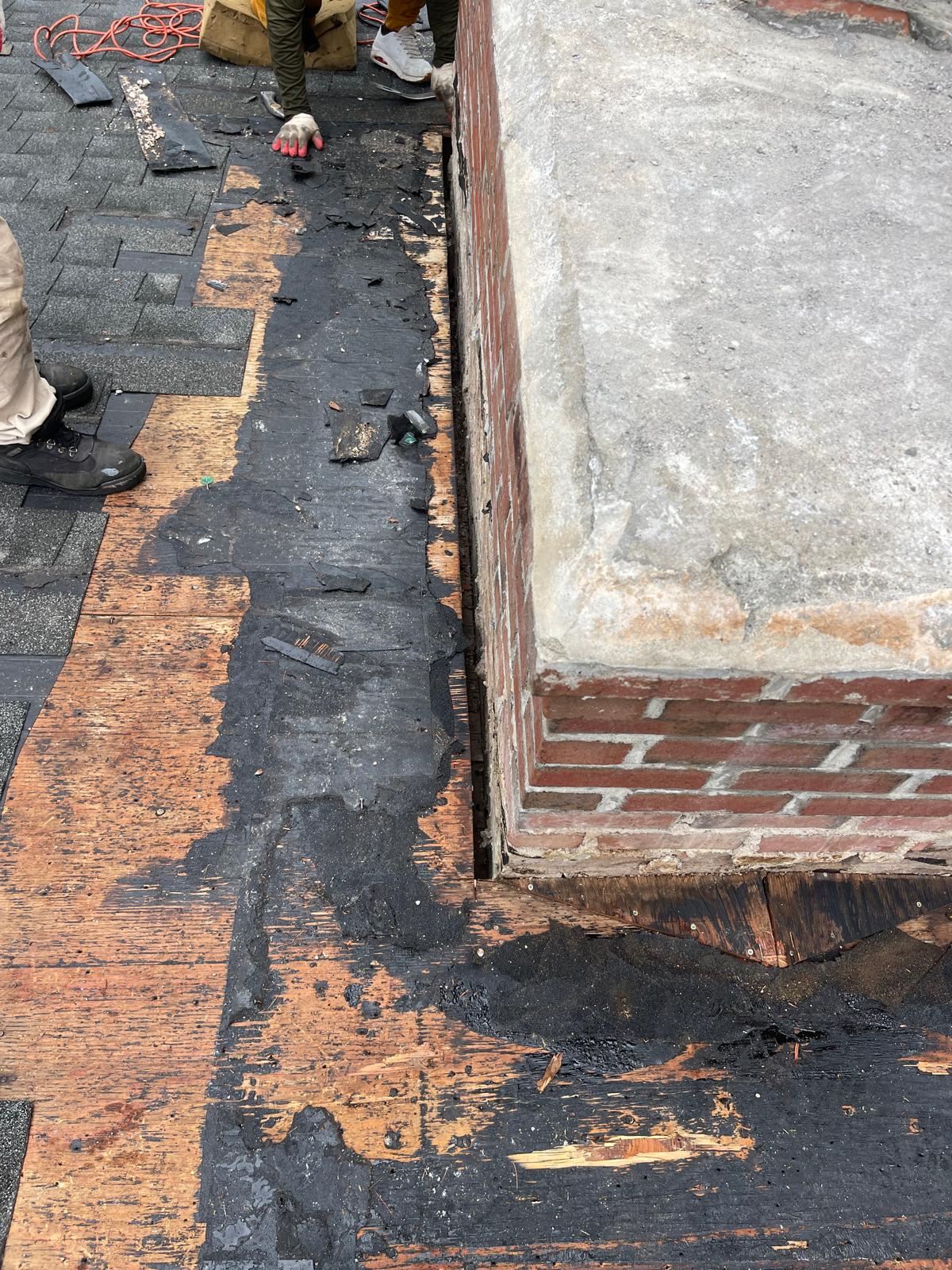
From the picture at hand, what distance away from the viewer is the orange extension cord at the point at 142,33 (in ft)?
14.4

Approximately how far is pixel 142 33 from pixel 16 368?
10.6 ft

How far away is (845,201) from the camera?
65.2 inches

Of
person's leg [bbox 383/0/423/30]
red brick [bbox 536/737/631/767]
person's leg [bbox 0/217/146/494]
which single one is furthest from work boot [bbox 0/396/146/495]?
person's leg [bbox 383/0/423/30]

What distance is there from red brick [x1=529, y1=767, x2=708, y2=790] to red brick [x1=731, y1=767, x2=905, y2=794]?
0.09 meters

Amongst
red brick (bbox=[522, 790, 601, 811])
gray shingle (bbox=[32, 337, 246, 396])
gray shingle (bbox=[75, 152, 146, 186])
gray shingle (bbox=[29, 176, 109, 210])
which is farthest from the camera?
gray shingle (bbox=[75, 152, 146, 186])

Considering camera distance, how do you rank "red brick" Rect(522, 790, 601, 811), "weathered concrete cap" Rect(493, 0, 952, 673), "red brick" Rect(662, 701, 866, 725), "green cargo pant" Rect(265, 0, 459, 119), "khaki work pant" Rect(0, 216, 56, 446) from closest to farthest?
"weathered concrete cap" Rect(493, 0, 952, 673)
"red brick" Rect(662, 701, 866, 725)
"red brick" Rect(522, 790, 601, 811)
"khaki work pant" Rect(0, 216, 56, 446)
"green cargo pant" Rect(265, 0, 459, 119)

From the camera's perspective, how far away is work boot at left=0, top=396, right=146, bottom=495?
2.51 meters

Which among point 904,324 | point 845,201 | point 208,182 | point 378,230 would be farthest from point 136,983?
point 208,182

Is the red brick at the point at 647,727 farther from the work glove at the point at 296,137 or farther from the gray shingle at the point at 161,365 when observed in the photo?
the work glove at the point at 296,137

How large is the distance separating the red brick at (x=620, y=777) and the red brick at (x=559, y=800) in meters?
0.03

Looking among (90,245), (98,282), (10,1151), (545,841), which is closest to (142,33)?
(90,245)

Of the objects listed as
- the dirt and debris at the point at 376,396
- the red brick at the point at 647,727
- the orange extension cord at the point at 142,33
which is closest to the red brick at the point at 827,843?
the red brick at the point at 647,727

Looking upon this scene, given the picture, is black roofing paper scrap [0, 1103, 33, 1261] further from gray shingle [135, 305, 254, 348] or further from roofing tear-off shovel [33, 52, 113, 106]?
roofing tear-off shovel [33, 52, 113, 106]

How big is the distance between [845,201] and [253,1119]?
2.17 metres
